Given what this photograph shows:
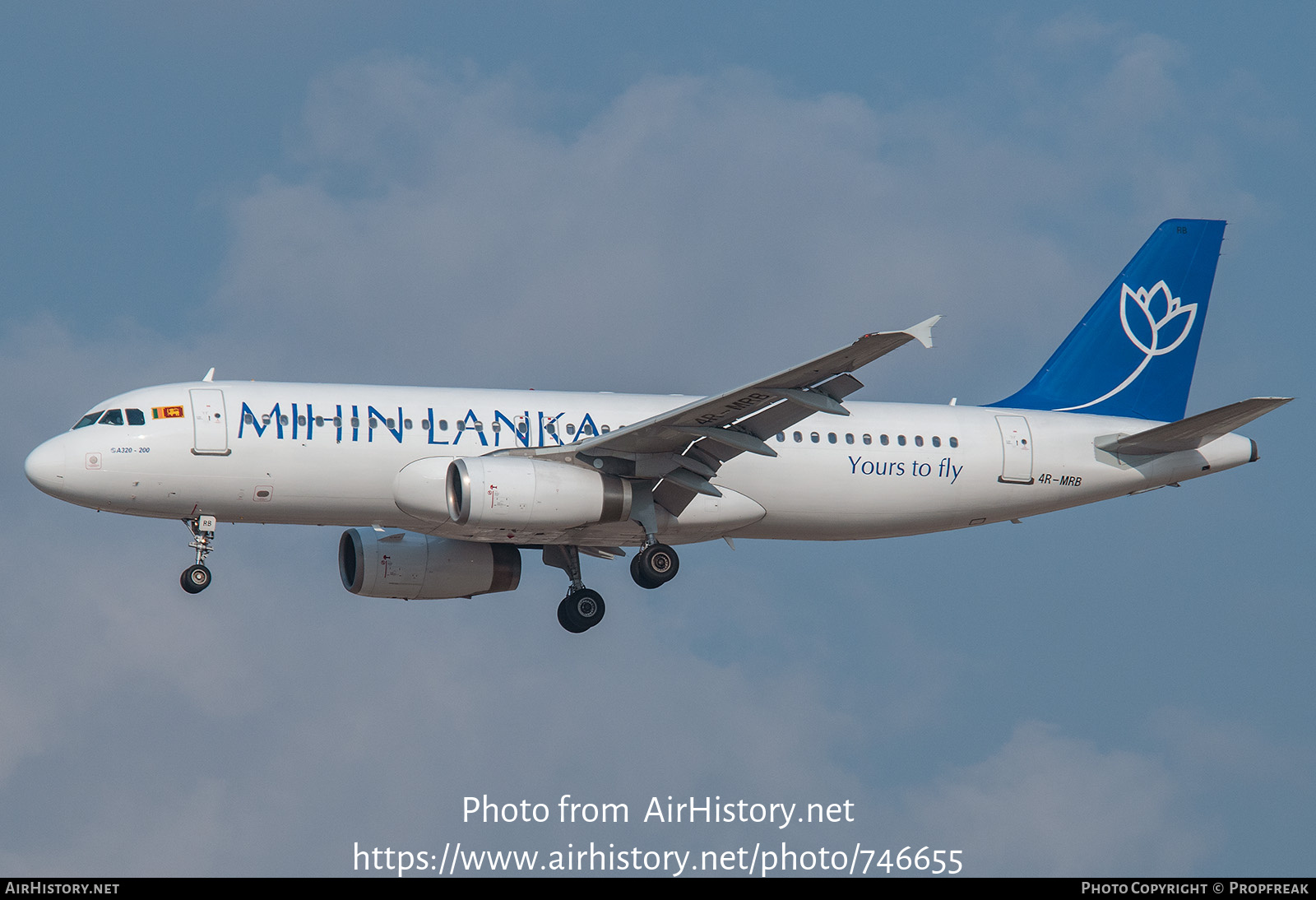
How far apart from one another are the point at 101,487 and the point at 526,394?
8.63 meters

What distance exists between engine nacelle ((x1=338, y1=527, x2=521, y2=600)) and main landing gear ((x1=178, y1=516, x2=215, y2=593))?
494 cm

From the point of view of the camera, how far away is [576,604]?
3859 centimetres

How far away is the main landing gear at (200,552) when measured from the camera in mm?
34719

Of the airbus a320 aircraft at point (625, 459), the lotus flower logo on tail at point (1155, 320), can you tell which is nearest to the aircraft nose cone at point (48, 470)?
the airbus a320 aircraft at point (625, 459)

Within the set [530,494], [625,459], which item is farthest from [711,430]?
[530,494]

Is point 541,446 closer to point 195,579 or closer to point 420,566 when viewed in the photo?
point 420,566

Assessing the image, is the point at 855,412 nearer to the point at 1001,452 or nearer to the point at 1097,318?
the point at 1001,452

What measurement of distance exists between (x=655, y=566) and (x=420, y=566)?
627 cm

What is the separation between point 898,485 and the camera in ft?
125

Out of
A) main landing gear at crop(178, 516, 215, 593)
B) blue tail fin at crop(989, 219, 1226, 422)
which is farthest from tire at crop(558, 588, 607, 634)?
blue tail fin at crop(989, 219, 1226, 422)

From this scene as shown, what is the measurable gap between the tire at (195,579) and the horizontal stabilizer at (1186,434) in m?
19.3

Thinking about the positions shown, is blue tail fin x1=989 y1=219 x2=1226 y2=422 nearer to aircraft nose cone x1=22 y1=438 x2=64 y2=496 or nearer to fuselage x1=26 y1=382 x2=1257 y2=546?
fuselage x1=26 y1=382 x2=1257 y2=546

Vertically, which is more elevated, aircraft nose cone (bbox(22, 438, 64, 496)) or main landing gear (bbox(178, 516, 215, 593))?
aircraft nose cone (bbox(22, 438, 64, 496))

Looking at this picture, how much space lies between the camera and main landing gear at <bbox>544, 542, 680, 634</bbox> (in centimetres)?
3588
